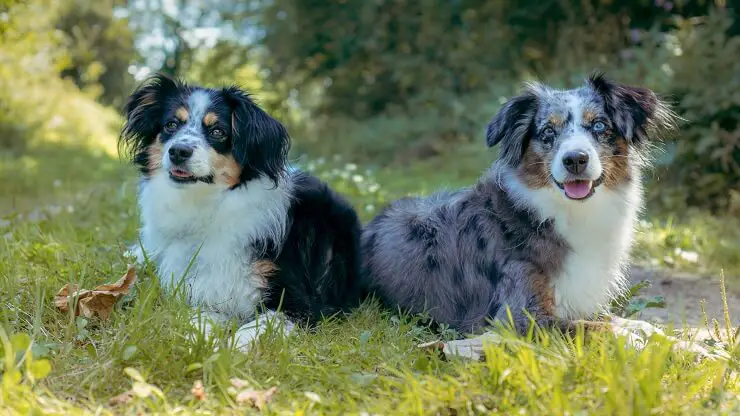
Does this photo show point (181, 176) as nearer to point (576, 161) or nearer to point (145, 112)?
point (145, 112)

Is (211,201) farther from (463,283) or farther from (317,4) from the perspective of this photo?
(317,4)

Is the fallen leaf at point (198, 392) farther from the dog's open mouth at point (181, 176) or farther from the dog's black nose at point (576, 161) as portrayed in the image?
the dog's black nose at point (576, 161)

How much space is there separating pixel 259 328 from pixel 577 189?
5.54ft

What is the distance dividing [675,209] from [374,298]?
432cm

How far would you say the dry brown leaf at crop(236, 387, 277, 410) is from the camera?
260 centimetres

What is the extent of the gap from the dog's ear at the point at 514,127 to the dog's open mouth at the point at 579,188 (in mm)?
351

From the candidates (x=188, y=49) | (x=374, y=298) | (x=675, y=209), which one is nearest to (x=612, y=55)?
(x=675, y=209)

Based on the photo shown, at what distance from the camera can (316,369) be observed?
304 cm

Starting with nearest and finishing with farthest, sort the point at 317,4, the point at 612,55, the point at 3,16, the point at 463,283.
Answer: the point at 463,283 < the point at 3,16 < the point at 612,55 < the point at 317,4

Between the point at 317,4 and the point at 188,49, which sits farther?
the point at 188,49

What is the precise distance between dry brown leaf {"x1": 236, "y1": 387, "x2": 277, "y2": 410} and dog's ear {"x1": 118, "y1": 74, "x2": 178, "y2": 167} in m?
1.87

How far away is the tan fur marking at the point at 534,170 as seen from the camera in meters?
3.54

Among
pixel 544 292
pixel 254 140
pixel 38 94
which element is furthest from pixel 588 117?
pixel 38 94

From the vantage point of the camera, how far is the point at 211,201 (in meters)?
3.80
